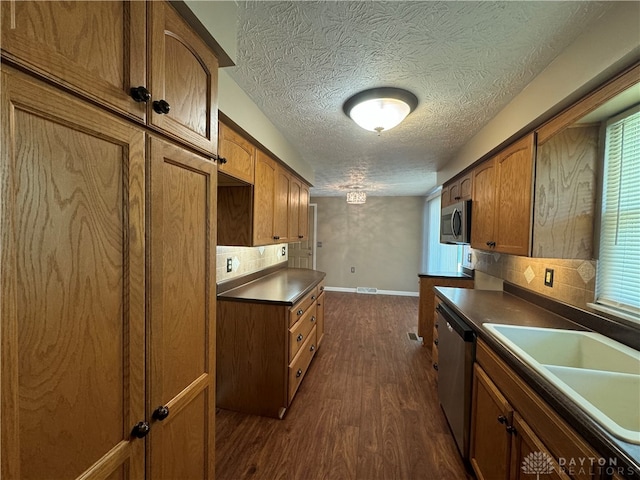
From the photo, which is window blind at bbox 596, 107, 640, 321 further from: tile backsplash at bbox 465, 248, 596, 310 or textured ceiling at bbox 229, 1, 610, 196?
textured ceiling at bbox 229, 1, 610, 196

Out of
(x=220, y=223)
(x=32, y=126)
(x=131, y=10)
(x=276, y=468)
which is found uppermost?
(x=131, y=10)

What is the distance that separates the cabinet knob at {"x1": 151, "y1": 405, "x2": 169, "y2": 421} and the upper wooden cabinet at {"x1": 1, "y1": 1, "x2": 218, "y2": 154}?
2.76 ft

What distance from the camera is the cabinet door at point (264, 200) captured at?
215 centimetres

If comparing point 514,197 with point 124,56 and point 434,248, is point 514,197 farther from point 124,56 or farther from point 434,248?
point 434,248

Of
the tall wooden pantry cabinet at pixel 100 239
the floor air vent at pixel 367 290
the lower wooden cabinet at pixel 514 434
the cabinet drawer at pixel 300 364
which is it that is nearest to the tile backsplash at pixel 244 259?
the cabinet drawer at pixel 300 364

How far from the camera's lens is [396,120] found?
6.00 ft

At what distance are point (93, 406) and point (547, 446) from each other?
1422mm

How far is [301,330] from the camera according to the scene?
236 centimetres

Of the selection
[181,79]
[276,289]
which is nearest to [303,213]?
[276,289]

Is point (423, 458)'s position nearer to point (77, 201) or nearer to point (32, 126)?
point (77, 201)

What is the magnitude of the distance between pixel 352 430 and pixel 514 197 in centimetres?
202

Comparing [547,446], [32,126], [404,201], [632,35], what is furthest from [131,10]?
[404,201]

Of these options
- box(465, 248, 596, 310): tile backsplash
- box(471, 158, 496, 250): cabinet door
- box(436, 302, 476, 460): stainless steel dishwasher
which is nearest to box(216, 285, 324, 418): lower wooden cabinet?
box(436, 302, 476, 460): stainless steel dishwasher

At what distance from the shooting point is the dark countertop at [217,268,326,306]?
2080 mm
